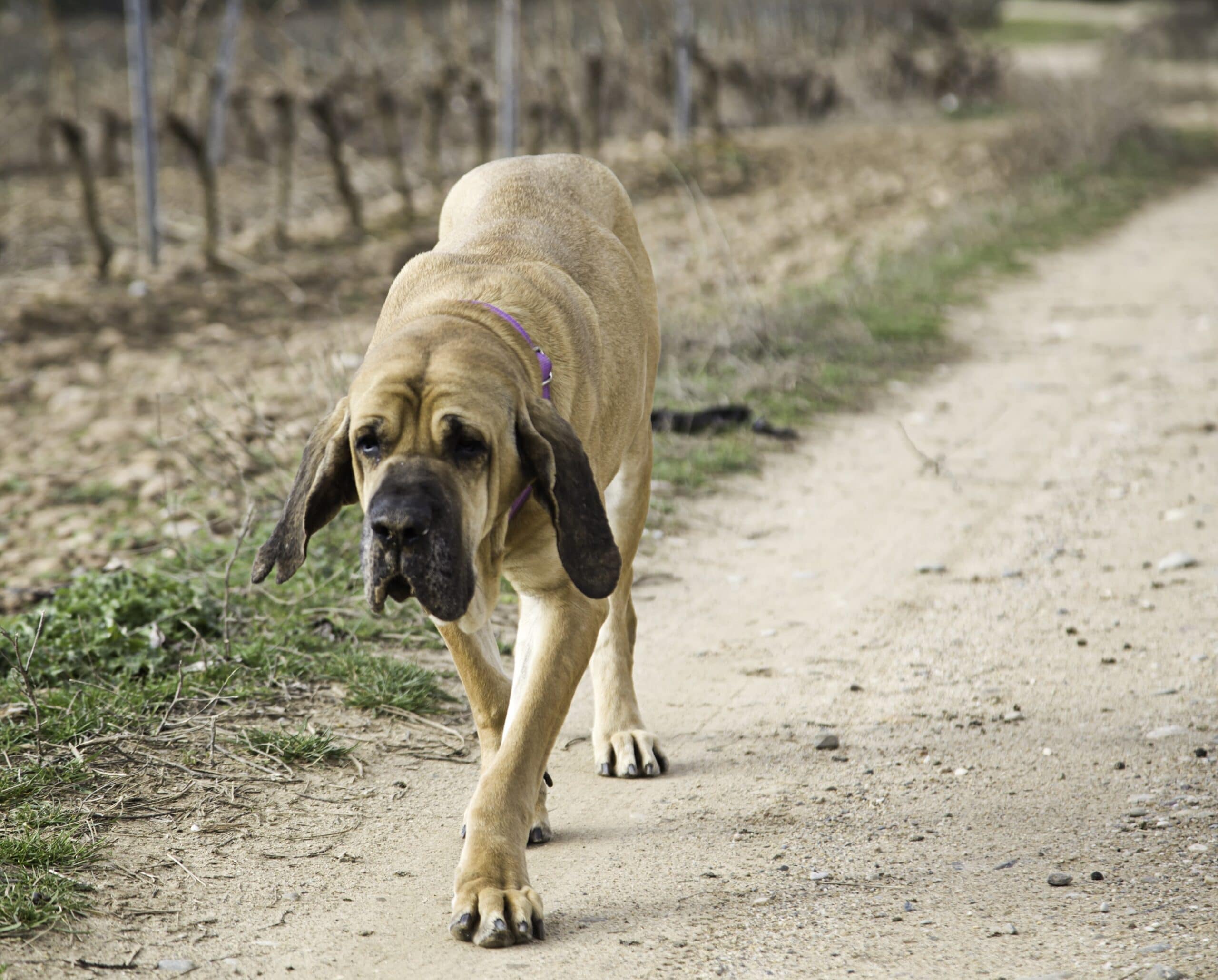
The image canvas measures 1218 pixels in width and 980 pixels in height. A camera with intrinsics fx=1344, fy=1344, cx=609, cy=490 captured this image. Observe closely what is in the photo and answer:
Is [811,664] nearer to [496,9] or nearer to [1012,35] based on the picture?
[496,9]

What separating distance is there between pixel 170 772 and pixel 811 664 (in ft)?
7.31

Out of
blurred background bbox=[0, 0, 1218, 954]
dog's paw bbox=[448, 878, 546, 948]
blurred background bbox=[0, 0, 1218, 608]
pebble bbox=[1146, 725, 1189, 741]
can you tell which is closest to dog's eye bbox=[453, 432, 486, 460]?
dog's paw bbox=[448, 878, 546, 948]

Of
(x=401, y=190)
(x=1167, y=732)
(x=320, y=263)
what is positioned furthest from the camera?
(x=401, y=190)

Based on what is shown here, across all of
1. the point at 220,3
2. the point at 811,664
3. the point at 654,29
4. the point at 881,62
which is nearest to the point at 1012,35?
the point at 881,62

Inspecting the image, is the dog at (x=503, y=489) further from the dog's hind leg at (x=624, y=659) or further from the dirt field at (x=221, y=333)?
the dirt field at (x=221, y=333)

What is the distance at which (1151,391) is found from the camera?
862 cm

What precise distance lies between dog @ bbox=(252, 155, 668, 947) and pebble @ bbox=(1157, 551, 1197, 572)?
2.63m

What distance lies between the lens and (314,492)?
3.23 metres

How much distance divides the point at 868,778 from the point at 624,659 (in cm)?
82

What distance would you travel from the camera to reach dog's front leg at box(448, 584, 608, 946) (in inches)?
119

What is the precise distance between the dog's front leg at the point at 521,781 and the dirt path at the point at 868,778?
0.07 meters

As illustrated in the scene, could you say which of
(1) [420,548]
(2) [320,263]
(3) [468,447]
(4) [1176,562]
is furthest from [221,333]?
(1) [420,548]

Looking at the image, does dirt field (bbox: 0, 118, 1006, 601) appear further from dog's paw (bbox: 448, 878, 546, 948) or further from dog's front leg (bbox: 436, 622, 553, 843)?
dog's paw (bbox: 448, 878, 546, 948)

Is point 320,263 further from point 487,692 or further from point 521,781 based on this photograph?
point 521,781
